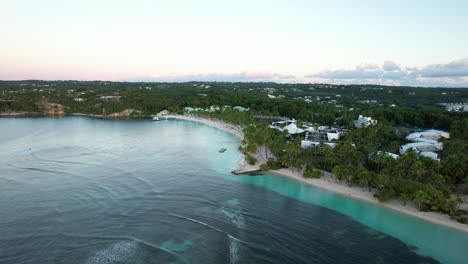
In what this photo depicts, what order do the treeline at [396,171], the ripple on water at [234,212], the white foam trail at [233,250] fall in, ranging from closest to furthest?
the white foam trail at [233,250], the ripple on water at [234,212], the treeline at [396,171]

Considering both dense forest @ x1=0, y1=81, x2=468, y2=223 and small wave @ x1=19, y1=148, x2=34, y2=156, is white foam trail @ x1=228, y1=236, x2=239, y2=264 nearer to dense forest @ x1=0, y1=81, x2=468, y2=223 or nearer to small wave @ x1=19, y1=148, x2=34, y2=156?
dense forest @ x1=0, y1=81, x2=468, y2=223

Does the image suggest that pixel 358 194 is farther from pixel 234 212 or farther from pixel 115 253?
pixel 115 253

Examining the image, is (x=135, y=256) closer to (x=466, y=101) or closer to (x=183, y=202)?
(x=183, y=202)

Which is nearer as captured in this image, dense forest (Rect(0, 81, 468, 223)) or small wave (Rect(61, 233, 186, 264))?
small wave (Rect(61, 233, 186, 264))

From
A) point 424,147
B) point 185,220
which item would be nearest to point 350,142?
point 424,147

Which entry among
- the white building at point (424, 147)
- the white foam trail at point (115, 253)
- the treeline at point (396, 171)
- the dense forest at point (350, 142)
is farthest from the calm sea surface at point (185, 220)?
the white building at point (424, 147)

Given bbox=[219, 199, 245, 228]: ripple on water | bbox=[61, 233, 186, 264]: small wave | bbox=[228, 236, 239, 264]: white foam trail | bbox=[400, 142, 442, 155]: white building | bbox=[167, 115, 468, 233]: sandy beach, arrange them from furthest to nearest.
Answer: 1. bbox=[400, 142, 442, 155]: white building
2. bbox=[167, 115, 468, 233]: sandy beach
3. bbox=[219, 199, 245, 228]: ripple on water
4. bbox=[228, 236, 239, 264]: white foam trail
5. bbox=[61, 233, 186, 264]: small wave

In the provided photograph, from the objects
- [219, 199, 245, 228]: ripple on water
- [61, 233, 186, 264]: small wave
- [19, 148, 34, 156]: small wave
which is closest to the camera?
[61, 233, 186, 264]: small wave

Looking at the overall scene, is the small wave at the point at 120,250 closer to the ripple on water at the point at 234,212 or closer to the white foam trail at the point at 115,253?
the white foam trail at the point at 115,253

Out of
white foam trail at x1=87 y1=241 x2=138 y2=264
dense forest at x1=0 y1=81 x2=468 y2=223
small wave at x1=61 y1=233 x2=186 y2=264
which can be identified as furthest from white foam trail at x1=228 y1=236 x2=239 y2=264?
dense forest at x1=0 y1=81 x2=468 y2=223
